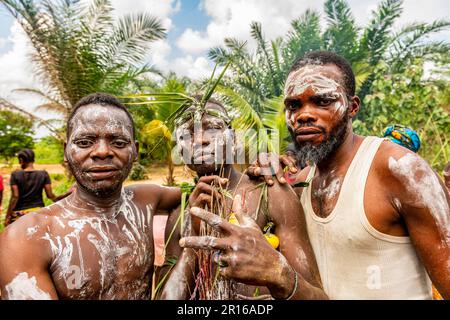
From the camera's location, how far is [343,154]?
6.02 ft

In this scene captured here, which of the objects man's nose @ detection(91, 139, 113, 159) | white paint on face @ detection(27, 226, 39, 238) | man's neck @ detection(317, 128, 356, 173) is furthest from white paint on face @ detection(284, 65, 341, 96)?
white paint on face @ detection(27, 226, 39, 238)

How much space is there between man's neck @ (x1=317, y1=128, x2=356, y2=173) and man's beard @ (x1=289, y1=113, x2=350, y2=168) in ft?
0.08

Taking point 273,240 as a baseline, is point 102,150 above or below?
above

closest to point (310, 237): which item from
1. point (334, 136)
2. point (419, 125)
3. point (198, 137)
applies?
point (334, 136)

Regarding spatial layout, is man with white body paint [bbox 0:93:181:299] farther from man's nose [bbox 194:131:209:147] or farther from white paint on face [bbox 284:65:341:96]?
white paint on face [bbox 284:65:341:96]

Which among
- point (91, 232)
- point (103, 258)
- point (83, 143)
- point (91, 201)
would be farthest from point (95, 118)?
point (103, 258)

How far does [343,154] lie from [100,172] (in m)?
1.27

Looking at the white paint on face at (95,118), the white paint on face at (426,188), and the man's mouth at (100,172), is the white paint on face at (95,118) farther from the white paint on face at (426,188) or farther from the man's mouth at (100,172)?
the white paint on face at (426,188)

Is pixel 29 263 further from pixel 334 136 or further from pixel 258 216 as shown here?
pixel 334 136

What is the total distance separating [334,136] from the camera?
1.78m

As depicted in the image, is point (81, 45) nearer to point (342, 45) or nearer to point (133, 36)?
point (133, 36)

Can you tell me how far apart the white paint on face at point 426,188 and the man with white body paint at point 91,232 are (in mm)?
1360

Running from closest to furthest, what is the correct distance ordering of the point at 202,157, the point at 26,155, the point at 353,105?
the point at 353,105 < the point at 202,157 < the point at 26,155
